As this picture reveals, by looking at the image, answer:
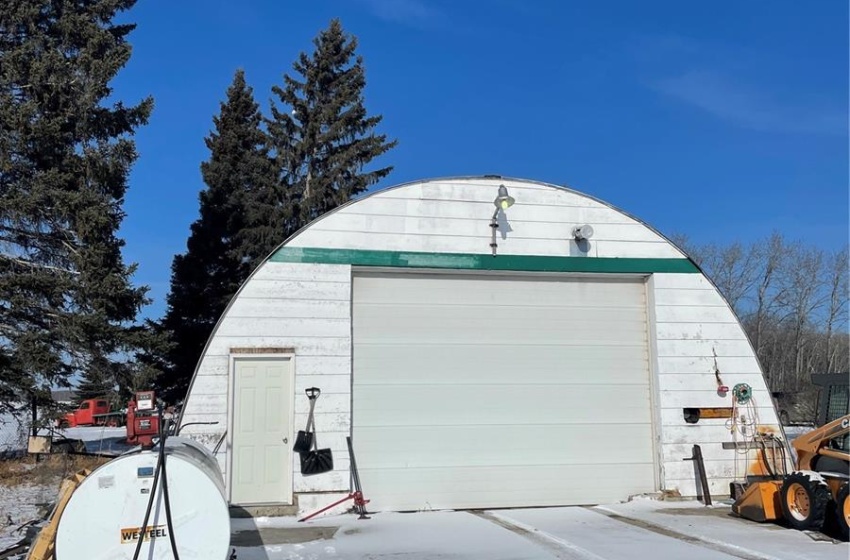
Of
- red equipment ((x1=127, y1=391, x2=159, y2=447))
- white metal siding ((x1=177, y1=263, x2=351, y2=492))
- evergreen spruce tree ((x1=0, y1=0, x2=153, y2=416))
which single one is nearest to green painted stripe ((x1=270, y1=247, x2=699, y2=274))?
white metal siding ((x1=177, y1=263, x2=351, y2=492))

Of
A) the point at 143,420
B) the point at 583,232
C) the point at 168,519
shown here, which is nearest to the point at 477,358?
the point at 583,232

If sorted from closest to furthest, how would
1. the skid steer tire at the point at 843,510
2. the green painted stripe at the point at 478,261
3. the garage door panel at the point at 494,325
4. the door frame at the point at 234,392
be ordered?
the skid steer tire at the point at 843,510, the door frame at the point at 234,392, the green painted stripe at the point at 478,261, the garage door panel at the point at 494,325

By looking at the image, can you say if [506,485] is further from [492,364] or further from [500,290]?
[500,290]

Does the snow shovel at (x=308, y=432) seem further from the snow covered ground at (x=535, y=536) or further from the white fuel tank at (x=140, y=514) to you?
the white fuel tank at (x=140, y=514)

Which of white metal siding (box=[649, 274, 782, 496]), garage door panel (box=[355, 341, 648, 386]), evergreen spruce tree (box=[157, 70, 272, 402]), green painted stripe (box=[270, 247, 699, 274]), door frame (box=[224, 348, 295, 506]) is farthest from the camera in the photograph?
evergreen spruce tree (box=[157, 70, 272, 402])

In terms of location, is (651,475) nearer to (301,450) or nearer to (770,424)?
(770,424)

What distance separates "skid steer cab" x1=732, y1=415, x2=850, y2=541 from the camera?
7.57 meters

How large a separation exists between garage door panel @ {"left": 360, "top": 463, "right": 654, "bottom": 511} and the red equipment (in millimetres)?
4120

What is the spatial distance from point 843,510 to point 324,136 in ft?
73.3

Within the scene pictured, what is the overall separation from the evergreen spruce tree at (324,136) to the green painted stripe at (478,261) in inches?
638

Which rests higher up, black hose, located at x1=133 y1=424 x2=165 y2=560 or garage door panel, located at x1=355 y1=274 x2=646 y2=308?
garage door panel, located at x1=355 y1=274 x2=646 y2=308

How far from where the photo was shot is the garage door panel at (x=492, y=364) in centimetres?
975

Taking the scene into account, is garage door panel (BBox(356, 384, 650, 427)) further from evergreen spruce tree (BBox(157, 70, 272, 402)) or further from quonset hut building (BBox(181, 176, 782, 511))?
evergreen spruce tree (BBox(157, 70, 272, 402))

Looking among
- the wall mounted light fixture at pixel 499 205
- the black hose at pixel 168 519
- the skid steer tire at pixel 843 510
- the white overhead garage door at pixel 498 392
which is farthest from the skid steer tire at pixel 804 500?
the black hose at pixel 168 519
